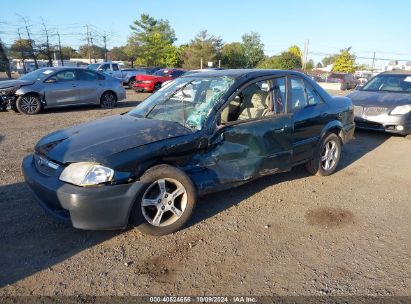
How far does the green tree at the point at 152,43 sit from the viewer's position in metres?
52.8

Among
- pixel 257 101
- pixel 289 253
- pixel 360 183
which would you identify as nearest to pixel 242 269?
pixel 289 253

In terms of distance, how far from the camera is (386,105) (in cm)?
788

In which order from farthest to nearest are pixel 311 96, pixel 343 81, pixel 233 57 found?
pixel 233 57 < pixel 343 81 < pixel 311 96

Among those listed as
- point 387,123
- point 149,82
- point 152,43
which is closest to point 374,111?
point 387,123

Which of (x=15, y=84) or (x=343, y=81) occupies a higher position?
(x=15, y=84)

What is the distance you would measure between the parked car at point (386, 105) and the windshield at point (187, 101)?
204 inches

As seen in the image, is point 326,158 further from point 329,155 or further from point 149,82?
point 149,82

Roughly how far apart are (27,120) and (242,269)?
872cm

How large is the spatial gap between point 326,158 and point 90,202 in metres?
3.67

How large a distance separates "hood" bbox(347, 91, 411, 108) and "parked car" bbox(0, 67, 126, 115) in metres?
8.20

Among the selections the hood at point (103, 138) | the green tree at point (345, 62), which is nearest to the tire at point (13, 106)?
the hood at point (103, 138)

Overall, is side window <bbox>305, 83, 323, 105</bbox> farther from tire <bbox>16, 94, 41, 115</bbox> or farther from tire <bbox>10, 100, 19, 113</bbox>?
tire <bbox>10, 100, 19, 113</bbox>

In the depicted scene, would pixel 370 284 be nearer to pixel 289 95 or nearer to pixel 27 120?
pixel 289 95

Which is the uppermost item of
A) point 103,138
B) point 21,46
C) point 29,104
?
point 21,46
